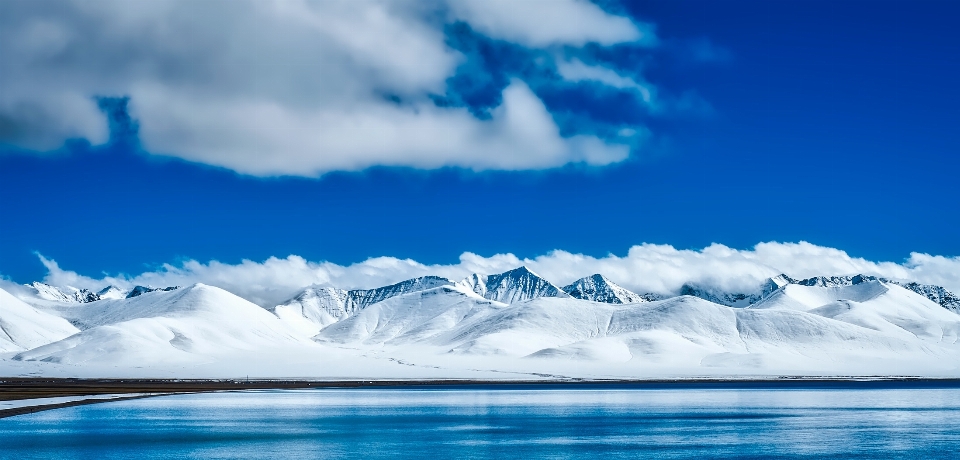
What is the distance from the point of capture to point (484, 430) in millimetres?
76438

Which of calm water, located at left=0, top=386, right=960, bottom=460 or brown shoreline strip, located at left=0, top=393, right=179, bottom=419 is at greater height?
brown shoreline strip, located at left=0, top=393, right=179, bottom=419

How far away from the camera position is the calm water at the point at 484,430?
191 feet

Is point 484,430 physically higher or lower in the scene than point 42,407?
lower

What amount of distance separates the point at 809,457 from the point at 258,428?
41.7m

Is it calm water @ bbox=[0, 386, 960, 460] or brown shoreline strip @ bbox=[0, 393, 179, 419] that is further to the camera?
brown shoreline strip @ bbox=[0, 393, 179, 419]

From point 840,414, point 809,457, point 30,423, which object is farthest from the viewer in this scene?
point 840,414

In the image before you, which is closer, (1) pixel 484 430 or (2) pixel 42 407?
(1) pixel 484 430

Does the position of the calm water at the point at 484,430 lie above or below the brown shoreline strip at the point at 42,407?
below

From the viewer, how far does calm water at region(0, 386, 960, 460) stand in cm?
5816

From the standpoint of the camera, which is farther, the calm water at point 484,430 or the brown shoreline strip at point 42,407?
the brown shoreline strip at point 42,407

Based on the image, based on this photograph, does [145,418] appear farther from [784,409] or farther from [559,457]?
[784,409]

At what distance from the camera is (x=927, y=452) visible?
56625mm

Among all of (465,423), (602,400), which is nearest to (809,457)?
(465,423)

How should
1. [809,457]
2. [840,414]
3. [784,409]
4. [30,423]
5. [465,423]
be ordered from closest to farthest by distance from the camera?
[809,457] < [30,423] < [465,423] < [840,414] < [784,409]
